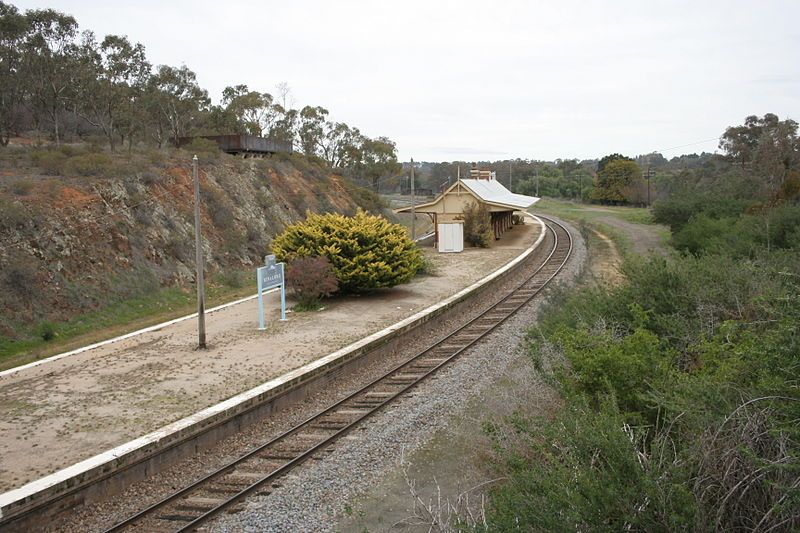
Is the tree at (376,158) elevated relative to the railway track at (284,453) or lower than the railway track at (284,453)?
elevated

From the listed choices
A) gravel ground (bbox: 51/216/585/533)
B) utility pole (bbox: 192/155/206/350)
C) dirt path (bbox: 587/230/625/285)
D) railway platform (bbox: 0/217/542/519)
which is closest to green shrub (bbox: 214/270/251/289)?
railway platform (bbox: 0/217/542/519)

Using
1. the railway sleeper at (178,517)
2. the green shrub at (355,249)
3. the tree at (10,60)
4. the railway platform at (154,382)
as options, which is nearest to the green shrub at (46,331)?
the railway platform at (154,382)

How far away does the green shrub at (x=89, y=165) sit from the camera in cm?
2595

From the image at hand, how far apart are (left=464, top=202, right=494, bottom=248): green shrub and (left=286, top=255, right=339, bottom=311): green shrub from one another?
59.6ft

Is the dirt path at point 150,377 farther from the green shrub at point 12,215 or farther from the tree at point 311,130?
the tree at point 311,130

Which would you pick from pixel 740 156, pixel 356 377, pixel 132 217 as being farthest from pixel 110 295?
pixel 740 156

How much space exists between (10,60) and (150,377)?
30378 mm

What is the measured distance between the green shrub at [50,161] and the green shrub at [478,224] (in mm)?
20841

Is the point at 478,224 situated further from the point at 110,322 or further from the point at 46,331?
the point at 46,331

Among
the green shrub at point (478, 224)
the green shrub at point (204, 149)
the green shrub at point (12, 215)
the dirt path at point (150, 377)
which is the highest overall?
the green shrub at point (204, 149)

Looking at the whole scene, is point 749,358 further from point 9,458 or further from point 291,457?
point 9,458

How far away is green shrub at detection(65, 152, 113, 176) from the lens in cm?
2595

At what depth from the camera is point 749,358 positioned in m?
6.99

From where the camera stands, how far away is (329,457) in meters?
10.2
